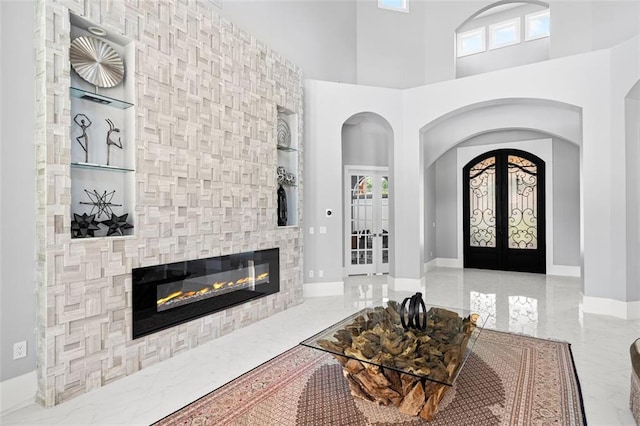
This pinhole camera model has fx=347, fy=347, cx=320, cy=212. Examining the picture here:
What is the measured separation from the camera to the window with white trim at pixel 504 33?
781 cm

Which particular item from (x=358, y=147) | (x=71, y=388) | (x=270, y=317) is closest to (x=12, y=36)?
(x=71, y=388)

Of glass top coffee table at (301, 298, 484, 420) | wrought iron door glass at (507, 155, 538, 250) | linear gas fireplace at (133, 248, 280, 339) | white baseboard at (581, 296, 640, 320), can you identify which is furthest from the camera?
wrought iron door glass at (507, 155, 538, 250)

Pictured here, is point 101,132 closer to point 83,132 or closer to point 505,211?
point 83,132

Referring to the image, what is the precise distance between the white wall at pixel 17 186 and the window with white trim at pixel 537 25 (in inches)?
346

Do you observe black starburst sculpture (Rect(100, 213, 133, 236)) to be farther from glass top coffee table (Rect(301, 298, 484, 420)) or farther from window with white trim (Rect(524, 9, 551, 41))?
window with white trim (Rect(524, 9, 551, 41))

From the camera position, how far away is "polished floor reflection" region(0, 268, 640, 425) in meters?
2.40

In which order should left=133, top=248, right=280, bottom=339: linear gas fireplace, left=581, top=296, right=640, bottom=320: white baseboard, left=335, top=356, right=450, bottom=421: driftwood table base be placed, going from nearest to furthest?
left=335, top=356, right=450, bottom=421: driftwood table base
left=133, top=248, right=280, bottom=339: linear gas fireplace
left=581, top=296, right=640, bottom=320: white baseboard

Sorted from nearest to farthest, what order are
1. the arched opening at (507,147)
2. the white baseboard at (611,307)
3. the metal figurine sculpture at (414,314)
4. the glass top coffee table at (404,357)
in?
the glass top coffee table at (404,357)
the metal figurine sculpture at (414,314)
the white baseboard at (611,307)
the arched opening at (507,147)

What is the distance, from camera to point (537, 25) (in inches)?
298

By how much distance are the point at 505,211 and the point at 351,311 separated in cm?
514

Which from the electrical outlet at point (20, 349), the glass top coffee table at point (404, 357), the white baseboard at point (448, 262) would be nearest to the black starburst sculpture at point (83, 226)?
the electrical outlet at point (20, 349)

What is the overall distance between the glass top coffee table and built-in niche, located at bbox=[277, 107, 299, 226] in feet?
8.88

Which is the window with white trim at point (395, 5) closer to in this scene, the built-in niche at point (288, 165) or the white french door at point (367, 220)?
the white french door at point (367, 220)

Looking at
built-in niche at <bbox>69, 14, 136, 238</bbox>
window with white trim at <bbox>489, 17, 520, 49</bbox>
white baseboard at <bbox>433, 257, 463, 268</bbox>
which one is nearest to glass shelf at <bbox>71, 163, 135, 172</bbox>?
built-in niche at <bbox>69, 14, 136, 238</bbox>
